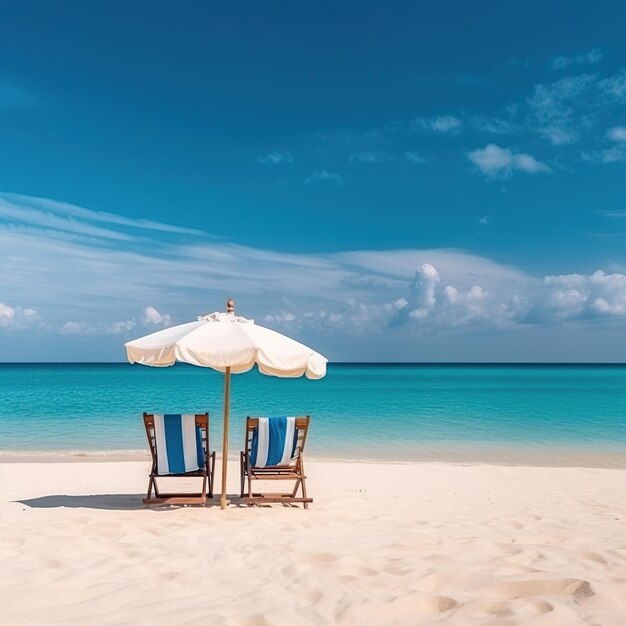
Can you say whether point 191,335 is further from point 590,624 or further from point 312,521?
point 590,624

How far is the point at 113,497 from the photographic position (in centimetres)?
711

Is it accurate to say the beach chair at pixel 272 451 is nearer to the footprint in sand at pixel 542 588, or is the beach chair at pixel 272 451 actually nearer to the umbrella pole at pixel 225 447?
the umbrella pole at pixel 225 447

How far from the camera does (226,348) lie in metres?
5.80

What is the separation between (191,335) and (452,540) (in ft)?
9.57

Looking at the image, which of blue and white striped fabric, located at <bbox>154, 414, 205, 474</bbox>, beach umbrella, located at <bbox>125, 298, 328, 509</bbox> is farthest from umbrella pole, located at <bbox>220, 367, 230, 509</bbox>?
blue and white striped fabric, located at <bbox>154, 414, 205, 474</bbox>

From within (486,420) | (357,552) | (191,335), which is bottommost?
(486,420)

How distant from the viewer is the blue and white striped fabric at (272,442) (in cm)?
641

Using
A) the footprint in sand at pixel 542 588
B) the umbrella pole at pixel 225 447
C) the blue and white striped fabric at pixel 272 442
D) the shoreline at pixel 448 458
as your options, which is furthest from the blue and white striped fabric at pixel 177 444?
the shoreline at pixel 448 458

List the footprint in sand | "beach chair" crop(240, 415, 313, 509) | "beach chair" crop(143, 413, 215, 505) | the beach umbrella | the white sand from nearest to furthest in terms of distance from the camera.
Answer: the white sand
the footprint in sand
the beach umbrella
"beach chair" crop(143, 413, 215, 505)
"beach chair" crop(240, 415, 313, 509)

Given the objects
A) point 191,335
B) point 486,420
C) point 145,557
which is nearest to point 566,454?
point 486,420

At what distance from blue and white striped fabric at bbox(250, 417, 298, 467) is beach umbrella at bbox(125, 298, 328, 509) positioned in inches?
13.6

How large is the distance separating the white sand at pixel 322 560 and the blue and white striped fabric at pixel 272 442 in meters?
0.49

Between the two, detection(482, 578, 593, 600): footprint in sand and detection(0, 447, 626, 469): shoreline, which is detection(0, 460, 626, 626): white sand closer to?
detection(482, 578, 593, 600): footprint in sand

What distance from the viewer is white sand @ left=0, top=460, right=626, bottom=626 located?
3109mm
